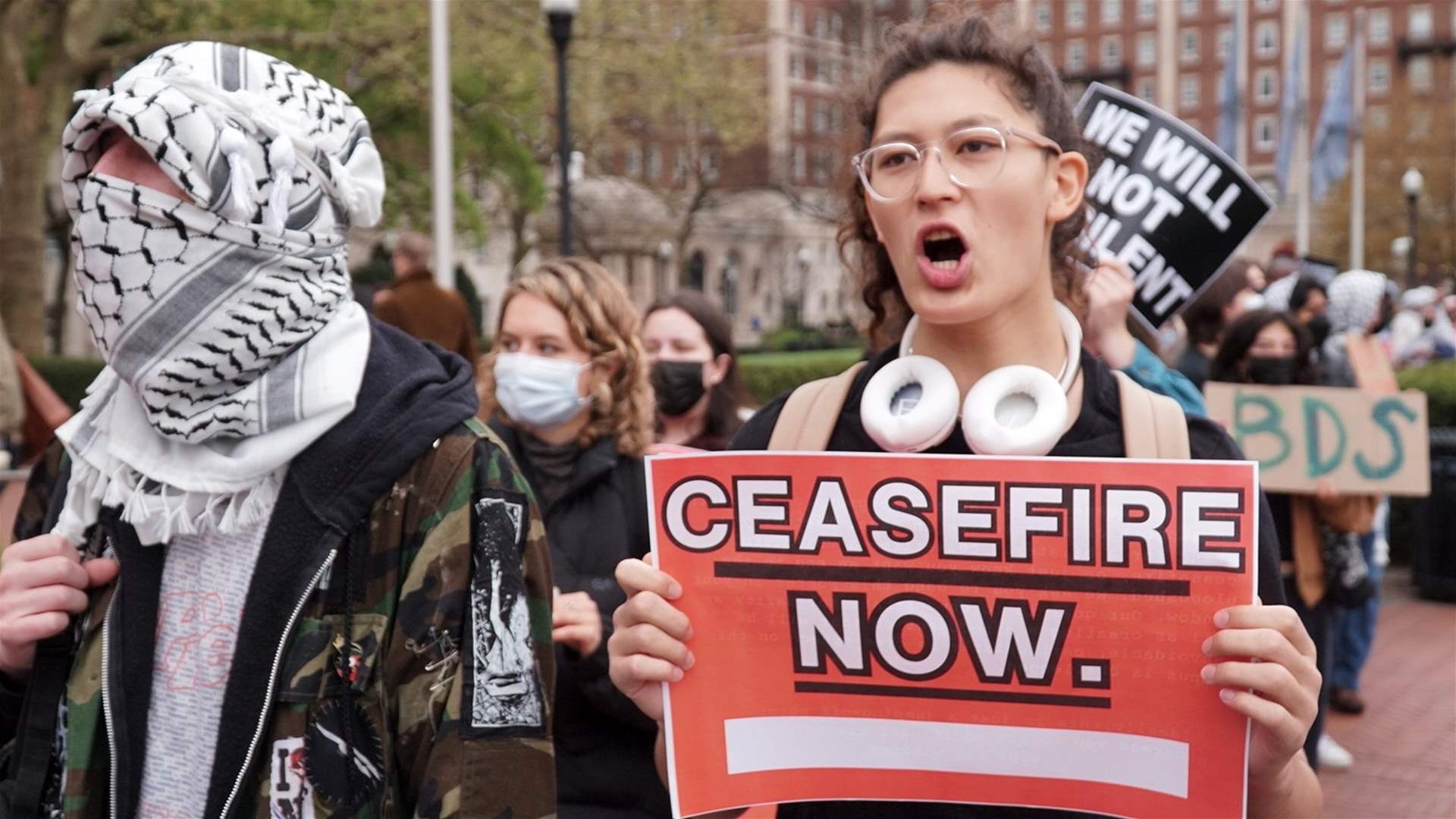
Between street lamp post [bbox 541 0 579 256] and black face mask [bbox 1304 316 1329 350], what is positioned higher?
street lamp post [bbox 541 0 579 256]

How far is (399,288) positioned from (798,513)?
27.7ft

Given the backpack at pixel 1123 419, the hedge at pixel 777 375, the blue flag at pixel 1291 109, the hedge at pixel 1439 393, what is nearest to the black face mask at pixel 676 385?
the backpack at pixel 1123 419

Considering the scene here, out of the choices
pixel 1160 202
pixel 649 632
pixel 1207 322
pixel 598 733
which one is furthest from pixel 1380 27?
pixel 649 632

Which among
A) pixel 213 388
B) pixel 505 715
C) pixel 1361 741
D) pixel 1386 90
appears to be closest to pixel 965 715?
pixel 505 715

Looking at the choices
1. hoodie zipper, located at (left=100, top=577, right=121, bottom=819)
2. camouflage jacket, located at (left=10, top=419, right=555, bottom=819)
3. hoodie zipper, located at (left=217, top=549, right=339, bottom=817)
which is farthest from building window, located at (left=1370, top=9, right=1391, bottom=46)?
hoodie zipper, located at (left=100, top=577, right=121, bottom=819)

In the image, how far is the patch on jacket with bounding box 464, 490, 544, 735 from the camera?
→ 6.23ft

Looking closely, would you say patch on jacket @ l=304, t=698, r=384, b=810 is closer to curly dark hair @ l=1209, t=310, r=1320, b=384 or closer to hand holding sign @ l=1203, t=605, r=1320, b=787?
hand holding sign @ l=1203, t=605, r=1320, b=787

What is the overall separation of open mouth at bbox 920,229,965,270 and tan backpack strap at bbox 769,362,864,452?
0.21 m

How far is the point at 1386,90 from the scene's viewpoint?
9125 centimetres

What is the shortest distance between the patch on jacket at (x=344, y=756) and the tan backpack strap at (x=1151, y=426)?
1.04 m

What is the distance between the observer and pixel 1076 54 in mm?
103125

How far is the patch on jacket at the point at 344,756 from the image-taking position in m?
1.84

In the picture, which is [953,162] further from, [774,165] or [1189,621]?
[774,165]

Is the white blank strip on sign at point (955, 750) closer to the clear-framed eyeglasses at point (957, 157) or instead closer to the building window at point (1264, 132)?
the clear-framed eyeglasses at point (957, 157)
